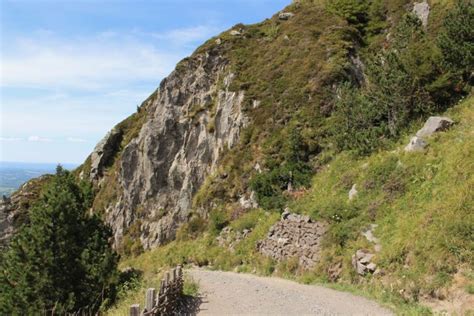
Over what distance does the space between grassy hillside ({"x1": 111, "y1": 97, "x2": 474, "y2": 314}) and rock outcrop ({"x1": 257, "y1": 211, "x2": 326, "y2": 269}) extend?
471 mm

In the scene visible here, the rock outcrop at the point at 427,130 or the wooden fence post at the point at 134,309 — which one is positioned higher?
the rock outcrop at the point at 427,130

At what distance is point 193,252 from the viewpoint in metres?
26.5

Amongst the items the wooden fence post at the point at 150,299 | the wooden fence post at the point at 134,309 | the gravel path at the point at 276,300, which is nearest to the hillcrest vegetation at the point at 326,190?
the gravel path at the point at 276,300

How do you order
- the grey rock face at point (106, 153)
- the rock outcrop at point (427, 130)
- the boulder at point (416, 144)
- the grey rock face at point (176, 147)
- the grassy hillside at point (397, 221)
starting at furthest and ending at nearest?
the grey rock face at point (106, 153) < the grey rock face at point (176, 147) < the rock outcrop at point (427, 130) < the boulder at point (416, 144) < the grassy hillside at point (397, 221)

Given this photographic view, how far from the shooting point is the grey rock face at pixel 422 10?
35.2 meters

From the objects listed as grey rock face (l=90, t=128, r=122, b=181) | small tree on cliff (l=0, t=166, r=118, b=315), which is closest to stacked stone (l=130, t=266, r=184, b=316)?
small tree on cliff (l=0, t=166, r=118, b=315)

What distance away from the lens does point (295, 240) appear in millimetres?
20281

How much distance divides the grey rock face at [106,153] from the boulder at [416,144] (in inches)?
1377

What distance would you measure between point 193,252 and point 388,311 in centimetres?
1633

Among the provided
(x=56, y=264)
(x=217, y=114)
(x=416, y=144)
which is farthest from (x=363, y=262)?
(x=217, y=114)

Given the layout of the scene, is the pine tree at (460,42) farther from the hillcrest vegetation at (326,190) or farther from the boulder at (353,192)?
the boulder at (353,192)

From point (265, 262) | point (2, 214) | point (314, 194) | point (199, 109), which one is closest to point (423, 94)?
point (314, 194)

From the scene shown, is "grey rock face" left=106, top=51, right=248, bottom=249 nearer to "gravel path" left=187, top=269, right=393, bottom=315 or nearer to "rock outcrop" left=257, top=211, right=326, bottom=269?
"rock outcrop" left=257, top=211, right=326, bottom=269

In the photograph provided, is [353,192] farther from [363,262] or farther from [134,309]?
[134,309]
